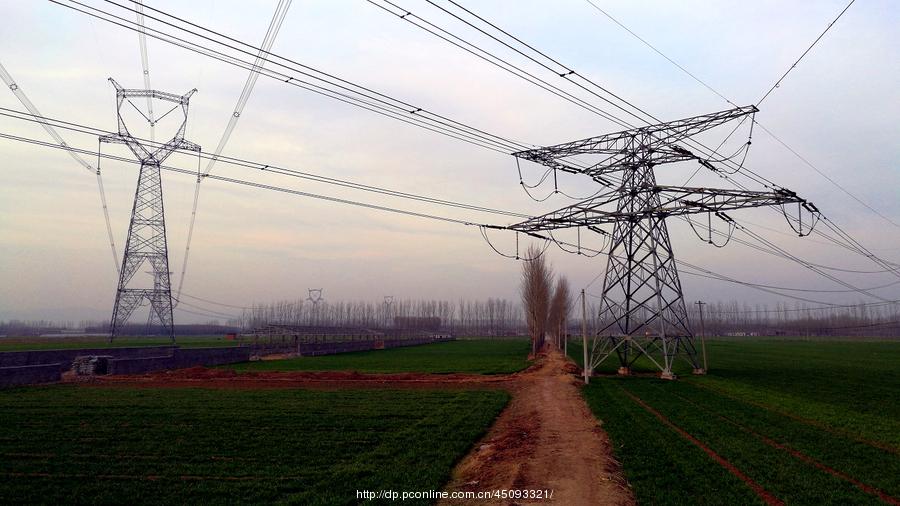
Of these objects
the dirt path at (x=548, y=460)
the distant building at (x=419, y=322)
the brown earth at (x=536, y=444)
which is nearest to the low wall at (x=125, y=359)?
the brown earth at (x=536, y=444)

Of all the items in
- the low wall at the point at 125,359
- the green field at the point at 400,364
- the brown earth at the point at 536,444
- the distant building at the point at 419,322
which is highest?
the distant building at the point at 419,322

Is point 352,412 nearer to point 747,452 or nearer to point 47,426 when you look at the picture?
point 47,426

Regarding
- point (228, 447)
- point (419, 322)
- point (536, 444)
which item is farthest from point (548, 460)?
point (419, 322)

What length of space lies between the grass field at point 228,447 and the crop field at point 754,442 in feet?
12.2

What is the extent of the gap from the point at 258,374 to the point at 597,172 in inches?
899

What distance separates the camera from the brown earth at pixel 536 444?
890 cm

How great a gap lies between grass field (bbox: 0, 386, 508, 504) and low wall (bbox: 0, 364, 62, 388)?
17.3 ft

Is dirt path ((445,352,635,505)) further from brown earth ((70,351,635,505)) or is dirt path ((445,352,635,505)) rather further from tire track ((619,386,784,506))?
tire track ((619,386,784,506))

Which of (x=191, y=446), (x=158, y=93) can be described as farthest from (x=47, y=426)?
(x=158, y=93)

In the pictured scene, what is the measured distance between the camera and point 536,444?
12.5 metres

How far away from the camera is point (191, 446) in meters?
11.9

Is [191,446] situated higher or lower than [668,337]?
lower

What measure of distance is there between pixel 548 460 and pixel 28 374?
89.8ft

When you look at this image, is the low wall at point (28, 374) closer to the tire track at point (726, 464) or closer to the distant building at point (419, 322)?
the tire track at point (726, 464)
